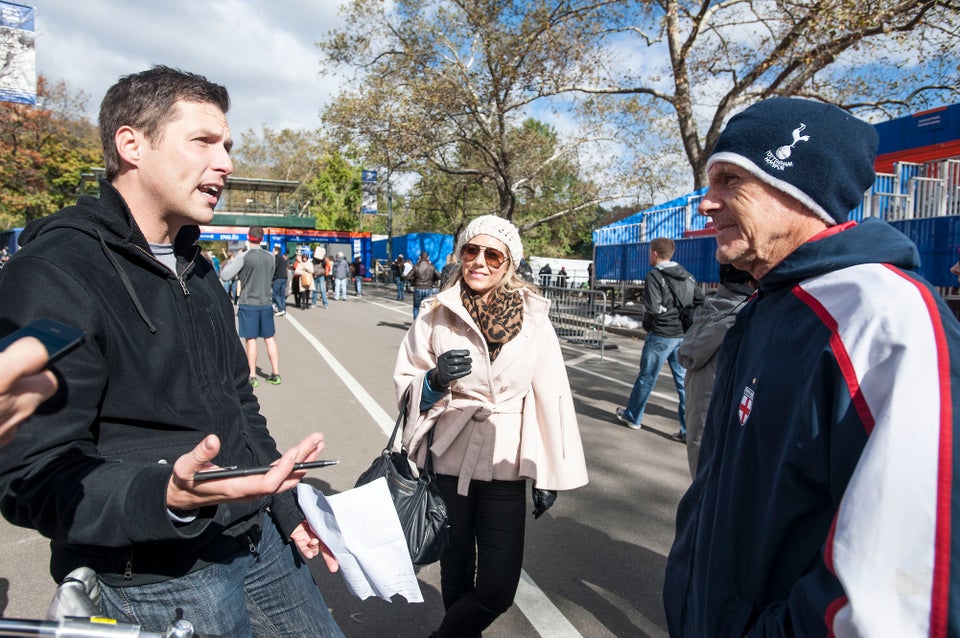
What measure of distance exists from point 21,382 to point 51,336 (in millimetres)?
83

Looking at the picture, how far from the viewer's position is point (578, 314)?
12.3 m

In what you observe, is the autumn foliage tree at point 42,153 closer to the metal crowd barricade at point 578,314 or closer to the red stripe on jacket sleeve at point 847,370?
the metal crowd barricade at point 578,314

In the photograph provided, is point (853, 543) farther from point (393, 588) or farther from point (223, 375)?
point (223, 375)

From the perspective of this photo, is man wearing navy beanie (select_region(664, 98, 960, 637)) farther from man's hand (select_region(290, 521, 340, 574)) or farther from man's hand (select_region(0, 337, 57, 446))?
man's hand (select_region(0, 337, 57, 446))

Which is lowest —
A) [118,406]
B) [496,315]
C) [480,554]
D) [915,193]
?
[480,554]

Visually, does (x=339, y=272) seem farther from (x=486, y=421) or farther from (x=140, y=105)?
(x=140, y=105)

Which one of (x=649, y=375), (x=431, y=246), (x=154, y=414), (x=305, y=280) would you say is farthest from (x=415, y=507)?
(x=431, y=246)

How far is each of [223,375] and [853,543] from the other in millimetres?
1575

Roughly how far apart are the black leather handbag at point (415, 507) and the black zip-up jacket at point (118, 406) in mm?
512

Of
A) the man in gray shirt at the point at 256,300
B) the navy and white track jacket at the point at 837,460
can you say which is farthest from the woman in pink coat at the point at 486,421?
the man in gray shirt at the point at 256,300

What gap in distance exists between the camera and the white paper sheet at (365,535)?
5.75 feet

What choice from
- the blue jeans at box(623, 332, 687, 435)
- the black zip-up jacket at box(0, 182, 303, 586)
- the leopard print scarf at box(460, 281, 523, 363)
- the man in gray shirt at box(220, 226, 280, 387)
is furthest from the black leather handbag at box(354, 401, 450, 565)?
the man in gray shirt at box(220, 226, 280, 387)

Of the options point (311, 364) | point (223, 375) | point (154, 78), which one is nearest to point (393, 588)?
point (223, 375)

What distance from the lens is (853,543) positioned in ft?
3.16
